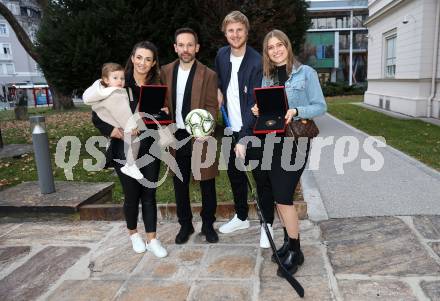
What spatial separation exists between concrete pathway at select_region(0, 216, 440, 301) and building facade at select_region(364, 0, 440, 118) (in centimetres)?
1025

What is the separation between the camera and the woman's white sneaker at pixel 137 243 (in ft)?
12.8

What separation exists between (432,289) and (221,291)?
Answer: 1548 millimetres

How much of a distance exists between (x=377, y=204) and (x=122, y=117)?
10.0 ft

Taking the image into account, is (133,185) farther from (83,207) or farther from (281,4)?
(281,4)

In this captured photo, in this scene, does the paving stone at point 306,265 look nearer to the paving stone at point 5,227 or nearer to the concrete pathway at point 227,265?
the concrete pathway at point 227,265

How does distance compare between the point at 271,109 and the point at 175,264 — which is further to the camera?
the point at 175,264

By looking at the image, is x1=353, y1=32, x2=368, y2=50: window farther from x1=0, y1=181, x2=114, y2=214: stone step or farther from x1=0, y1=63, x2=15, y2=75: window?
x1=0, y1=181, x2=114, y2=214: stone step

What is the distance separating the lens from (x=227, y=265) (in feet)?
11.8

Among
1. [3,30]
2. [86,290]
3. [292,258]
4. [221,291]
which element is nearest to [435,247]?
[292,258]

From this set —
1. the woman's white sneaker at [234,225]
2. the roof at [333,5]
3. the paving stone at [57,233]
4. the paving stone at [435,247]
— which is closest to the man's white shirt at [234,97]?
the woman's white sneaker at [234,225]

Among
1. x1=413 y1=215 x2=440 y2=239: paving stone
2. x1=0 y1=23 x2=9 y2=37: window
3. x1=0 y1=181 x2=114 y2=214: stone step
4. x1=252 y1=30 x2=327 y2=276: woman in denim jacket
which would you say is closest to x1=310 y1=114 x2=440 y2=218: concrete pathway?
x1=413 y1=215 x2=440 y2=239: paving stone

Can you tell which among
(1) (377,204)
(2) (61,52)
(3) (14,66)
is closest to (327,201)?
(1) (377,204)

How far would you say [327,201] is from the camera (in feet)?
16.3

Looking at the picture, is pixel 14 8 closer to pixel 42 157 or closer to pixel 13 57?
pixel 13 57
